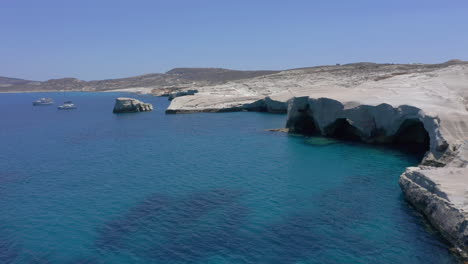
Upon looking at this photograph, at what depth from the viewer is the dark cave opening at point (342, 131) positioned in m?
41.6

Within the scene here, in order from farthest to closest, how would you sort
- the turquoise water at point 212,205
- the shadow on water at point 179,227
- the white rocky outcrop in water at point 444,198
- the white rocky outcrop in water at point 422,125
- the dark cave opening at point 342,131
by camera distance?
the dark cave opening at point 342,131
the white rocky outcrop in water at point 422,125
the shadow on water at point 179,227
the turquoise water at point 212,205
the white rocky outcrop in water at point 444,198

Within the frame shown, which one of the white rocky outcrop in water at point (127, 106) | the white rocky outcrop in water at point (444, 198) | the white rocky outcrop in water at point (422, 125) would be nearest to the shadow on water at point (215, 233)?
the white rocky outcrop in water at point (444, 198)

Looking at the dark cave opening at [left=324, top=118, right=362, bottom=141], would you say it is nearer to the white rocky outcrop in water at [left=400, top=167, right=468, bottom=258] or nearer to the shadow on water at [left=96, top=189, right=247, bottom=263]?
the white rocky outcrop in water at [left=400, top=167, right=468, bottom=258]

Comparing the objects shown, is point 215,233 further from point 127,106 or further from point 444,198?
point 127,106

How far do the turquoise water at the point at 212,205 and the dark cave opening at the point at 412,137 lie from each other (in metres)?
2.69

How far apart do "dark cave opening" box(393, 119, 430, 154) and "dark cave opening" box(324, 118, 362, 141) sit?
4.17m

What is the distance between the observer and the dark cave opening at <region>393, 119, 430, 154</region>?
36441mm

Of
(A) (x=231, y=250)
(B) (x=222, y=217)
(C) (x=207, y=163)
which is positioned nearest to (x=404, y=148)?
(C) (x=207, y=163)

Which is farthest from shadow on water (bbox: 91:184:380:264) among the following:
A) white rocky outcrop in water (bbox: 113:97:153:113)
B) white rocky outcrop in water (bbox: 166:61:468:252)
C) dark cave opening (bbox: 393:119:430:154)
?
white rocky outcrop in water (bbox: 113:97:153:113)

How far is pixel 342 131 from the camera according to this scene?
43656mm

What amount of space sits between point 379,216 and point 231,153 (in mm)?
18271

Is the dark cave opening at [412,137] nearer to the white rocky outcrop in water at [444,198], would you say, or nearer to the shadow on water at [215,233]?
the white rocky outcrop in water at [444,198]

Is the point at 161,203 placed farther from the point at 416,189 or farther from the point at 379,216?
the point at 416,189

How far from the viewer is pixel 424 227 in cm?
1888
